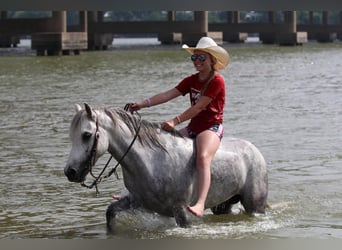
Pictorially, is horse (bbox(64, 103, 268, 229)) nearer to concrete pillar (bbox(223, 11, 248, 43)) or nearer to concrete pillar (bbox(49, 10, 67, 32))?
concrete pillar (bbox(49, 10, 67, 32))

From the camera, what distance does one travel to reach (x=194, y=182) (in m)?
5.17

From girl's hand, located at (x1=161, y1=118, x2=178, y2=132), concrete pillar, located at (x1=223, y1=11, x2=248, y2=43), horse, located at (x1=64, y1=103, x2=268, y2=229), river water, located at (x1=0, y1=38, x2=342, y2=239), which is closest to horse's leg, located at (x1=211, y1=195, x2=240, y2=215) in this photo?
river water, located at (x1=0, y1=38, x2=342, y2=239)

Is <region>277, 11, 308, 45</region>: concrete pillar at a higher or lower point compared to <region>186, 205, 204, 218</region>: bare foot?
higher

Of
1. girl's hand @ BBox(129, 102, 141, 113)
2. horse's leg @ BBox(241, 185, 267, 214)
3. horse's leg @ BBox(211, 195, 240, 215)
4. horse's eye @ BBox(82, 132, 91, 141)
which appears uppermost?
girl's hand @ BBox(129, 102, 141, 113)

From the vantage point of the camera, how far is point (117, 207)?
17.2ft

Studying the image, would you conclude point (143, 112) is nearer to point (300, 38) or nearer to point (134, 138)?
point (134, 138)

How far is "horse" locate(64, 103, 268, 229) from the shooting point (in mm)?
4652

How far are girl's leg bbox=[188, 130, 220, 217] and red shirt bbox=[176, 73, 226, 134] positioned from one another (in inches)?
4.4

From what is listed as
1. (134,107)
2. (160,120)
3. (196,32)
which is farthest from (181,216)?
(196,32)

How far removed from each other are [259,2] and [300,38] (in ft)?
196

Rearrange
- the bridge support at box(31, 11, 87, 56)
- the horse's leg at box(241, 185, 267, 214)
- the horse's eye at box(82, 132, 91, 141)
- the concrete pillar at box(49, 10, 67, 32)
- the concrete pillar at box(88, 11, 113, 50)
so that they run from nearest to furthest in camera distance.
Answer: the horse's eye at box(82, 132, 91, 141) < the horse's leg at box(241, 185, 267, 214) < the bridge support at box(31, 11, 87, 56) < the concrete pillar at box(49, 10, 67, 32) < the concrete pillar at box(88, 11, 113, 50)

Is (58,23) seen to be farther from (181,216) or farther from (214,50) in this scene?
(214,50)

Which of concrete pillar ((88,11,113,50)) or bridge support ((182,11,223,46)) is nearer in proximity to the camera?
bridge support ((182,11,223,46))

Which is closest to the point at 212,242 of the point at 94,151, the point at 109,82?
the point at 94,151
